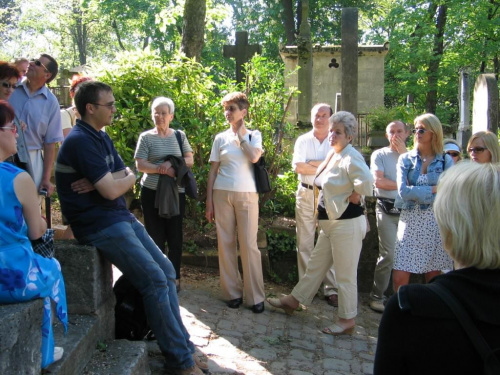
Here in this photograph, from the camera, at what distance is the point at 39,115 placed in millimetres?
4809

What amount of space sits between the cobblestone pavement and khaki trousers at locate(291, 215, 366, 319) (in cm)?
32

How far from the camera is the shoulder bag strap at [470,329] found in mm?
1449

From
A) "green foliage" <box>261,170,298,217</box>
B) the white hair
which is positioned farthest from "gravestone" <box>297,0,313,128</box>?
the white hair

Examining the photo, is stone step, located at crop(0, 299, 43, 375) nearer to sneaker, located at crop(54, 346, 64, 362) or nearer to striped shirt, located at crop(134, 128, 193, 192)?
sneaker, located at crop(54, 346, 64, 362)

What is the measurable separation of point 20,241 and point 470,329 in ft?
6.95

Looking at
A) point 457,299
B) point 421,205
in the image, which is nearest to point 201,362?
point 421,205

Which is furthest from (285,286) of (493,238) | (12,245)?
(493,238)

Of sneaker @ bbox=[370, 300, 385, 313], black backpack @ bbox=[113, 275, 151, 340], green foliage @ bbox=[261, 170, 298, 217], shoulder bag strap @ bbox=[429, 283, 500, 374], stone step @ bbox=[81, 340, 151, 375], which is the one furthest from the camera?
green foliage @ bbox=[261, 170, 298, 217]

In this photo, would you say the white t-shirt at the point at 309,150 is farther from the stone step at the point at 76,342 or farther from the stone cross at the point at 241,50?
the stone cross at the point at 241,50

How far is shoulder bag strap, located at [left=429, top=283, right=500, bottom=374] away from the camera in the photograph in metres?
1.45

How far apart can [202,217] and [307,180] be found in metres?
1.75

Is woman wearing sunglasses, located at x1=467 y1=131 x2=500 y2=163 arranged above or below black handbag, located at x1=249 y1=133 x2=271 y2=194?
above

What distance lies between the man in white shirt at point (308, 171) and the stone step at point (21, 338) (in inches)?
147

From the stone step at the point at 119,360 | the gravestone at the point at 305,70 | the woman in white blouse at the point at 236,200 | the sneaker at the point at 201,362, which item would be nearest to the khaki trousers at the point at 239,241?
the woman in white blouse at the point at 236,200
